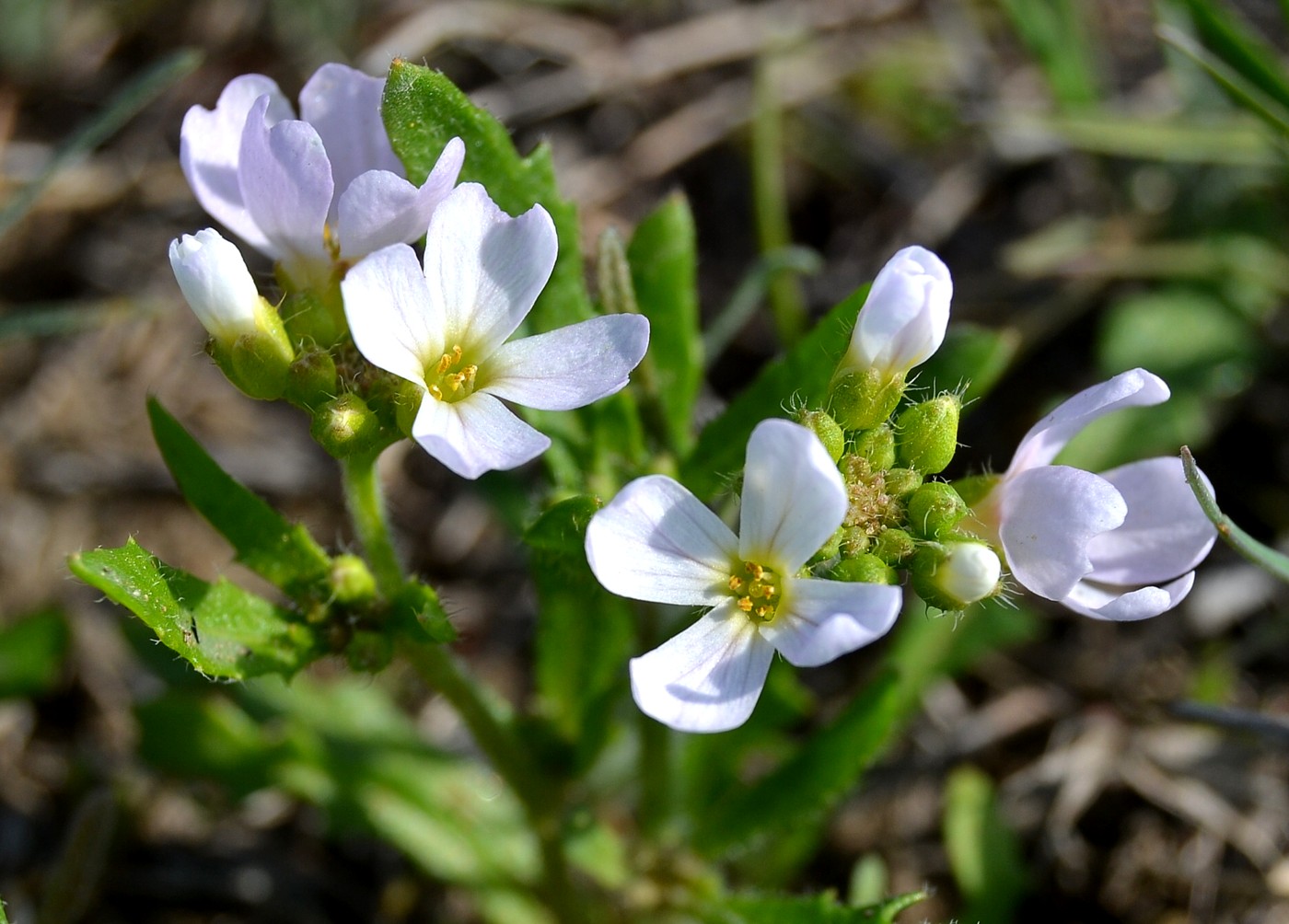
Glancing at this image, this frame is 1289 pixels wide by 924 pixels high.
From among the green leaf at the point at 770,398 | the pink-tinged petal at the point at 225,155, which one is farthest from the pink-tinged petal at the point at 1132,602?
the pink-tinged petal at the point at 225,155

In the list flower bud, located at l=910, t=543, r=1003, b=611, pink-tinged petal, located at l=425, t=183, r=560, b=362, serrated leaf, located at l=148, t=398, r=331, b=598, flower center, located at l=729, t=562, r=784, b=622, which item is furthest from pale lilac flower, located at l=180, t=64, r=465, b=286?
flower bud, located at l=910, t=543, r=1003, b=611

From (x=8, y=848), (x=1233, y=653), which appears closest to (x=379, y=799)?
(x=8, y=848)

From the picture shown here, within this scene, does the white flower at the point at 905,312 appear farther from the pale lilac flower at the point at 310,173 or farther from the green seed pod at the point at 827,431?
the pale lilac flower at the point at 310,173

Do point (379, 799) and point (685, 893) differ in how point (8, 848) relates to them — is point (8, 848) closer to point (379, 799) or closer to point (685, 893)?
point (379, 799)

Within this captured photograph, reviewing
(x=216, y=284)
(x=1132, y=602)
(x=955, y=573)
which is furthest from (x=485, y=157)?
(x=1132, y=602)

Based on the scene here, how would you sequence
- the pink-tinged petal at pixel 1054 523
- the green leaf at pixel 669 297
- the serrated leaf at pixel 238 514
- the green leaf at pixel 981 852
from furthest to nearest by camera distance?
1. the green leaf at pixel 981 852
2. the green leaf at pixel 669 297
3. the serrated leaf at pixel 238 514
4. the pink-tinged petal at pixel 1054 523
